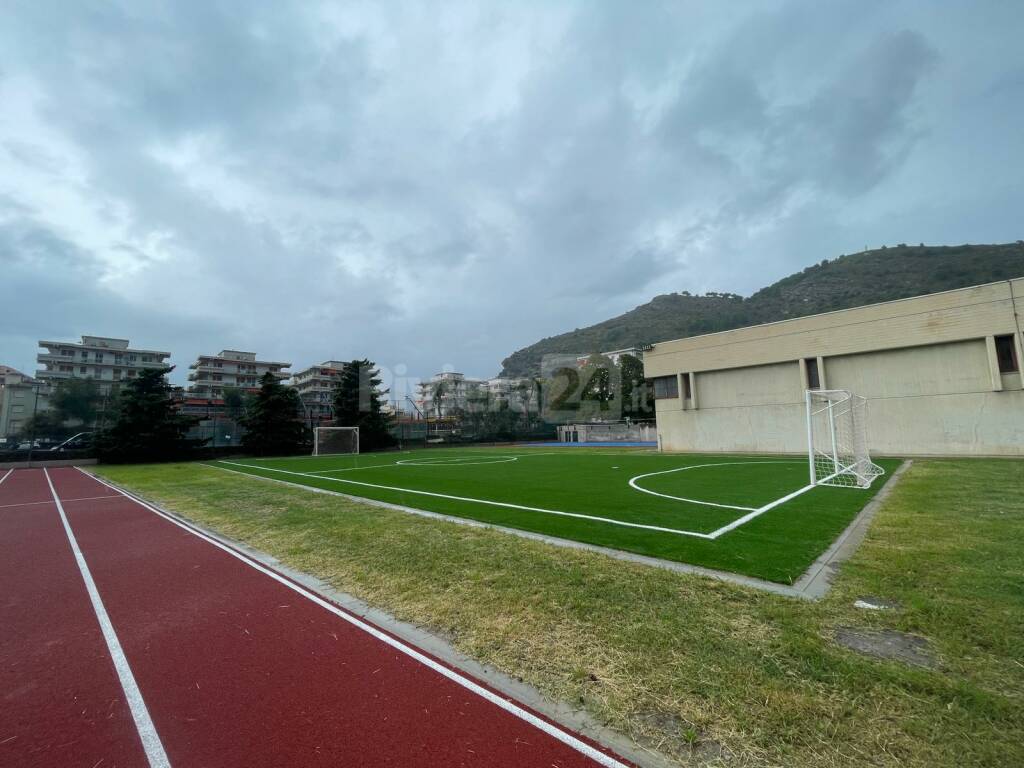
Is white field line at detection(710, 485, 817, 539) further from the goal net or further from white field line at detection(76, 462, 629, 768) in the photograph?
white field line at detection(76, 462, 629, 768)

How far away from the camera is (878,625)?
345 centimetres

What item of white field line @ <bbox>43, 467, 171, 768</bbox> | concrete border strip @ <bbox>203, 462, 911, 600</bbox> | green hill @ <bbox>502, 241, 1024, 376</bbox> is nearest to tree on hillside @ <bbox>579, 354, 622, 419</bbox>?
green hill @ <bbox>502, 241, 1024, 376</bbox>

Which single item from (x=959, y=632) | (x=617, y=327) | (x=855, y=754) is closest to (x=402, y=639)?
(x=855, y=754)

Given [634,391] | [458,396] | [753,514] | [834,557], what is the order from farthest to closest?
[458,396], [634,391], [753,514], [834,557]

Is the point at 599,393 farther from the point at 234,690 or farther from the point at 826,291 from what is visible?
the point at 234,690

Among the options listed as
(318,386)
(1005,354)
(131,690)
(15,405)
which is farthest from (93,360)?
(1005,354)

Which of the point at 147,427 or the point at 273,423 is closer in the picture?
the point at 147,427

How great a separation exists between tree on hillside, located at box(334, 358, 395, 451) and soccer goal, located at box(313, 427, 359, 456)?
1359 millimetres

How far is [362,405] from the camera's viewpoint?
119 ft

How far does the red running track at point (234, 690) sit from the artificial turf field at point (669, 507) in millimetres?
3306

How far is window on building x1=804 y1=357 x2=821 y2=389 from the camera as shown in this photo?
21953mm

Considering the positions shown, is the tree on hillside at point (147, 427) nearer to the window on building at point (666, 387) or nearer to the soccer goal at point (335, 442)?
the soccer goal at point (335, 442)

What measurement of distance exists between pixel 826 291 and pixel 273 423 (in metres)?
91.6

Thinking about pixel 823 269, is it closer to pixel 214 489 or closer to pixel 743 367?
pixel 743 367
